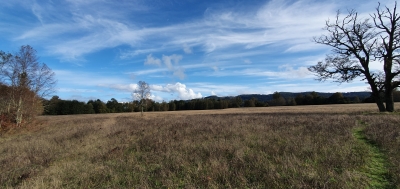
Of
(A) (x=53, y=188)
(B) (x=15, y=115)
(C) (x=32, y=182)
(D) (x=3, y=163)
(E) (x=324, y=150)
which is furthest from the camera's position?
(B) (x=15, y=115)

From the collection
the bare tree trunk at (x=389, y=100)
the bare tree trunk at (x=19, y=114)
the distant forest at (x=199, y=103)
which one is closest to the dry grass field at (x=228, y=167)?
the bare tree trunk at (x=19, y=114)

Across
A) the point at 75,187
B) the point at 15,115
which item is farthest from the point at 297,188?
the point at 15,115

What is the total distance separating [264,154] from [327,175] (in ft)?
7.73

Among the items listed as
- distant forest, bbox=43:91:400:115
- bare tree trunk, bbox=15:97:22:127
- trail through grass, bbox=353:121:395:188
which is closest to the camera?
trail through grass, bbox=353:121:395:188

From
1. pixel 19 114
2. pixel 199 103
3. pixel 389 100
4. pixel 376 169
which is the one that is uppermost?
pixel 199 103

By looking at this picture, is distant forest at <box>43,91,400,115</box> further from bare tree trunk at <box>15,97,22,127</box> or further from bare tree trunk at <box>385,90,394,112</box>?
bare tree trunk at <box>385,90,394,112</box>

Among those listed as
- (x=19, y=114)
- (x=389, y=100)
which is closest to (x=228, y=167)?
(x=389, y=100)

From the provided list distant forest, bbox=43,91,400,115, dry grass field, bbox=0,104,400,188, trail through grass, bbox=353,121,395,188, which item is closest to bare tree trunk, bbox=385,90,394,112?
dry grass field, bbox=0,104,400,188

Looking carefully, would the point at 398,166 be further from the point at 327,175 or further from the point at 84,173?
the point at 84,173

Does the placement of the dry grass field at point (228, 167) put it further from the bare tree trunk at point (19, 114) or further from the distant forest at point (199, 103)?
the distant forest at point (199, 103)

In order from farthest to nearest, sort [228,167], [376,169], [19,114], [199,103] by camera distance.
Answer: [199,103] → [19,114] → [228,167] → [376,169]

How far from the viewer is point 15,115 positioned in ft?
77.4

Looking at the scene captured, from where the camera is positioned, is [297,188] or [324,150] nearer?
[297,188]

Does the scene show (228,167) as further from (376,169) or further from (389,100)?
(389,100)
